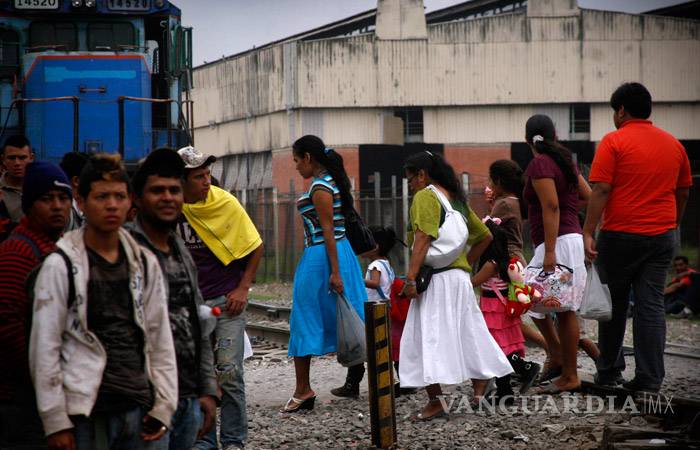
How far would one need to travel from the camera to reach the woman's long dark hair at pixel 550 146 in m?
8.51

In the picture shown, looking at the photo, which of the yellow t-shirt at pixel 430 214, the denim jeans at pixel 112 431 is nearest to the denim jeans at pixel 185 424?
the denim jeans at pixel 112 431

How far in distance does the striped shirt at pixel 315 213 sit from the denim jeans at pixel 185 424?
12.5 feet

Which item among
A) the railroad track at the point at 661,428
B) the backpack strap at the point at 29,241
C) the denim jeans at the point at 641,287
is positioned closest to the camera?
the backpack strap at the point at 29,241

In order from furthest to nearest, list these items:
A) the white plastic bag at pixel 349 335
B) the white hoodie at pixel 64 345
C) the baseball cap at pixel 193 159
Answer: the white plastic bag at pixel 349 335 → the baseball cap at pixel 193 159 → the white hoodie at pixel 64 345

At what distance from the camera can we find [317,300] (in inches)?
329

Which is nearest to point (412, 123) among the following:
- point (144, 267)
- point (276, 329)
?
point (276, 329)

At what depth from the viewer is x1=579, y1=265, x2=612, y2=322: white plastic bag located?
25.9 feet

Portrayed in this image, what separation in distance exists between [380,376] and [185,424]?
2.60 m

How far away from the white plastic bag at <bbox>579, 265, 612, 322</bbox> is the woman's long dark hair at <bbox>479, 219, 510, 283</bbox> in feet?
2.29

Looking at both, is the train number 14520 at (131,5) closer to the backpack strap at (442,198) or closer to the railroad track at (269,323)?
the railroad track at (269,323)

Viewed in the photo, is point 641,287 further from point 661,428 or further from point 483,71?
point 483,71

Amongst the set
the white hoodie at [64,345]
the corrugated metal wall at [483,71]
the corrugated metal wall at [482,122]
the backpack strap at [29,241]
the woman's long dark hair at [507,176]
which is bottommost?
the white hoodie at [64,345]

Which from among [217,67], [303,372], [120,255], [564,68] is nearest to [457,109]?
[564,68]

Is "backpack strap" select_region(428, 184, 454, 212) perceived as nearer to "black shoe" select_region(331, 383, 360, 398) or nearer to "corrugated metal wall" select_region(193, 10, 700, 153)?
"black shoe" select_region(331, 383, 360, 398)
